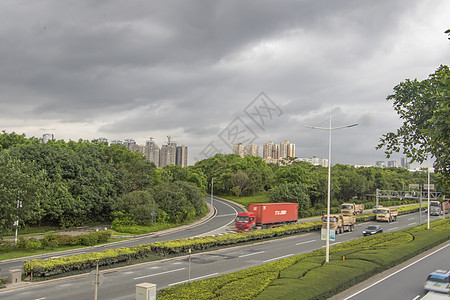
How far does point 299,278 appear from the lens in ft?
53.9

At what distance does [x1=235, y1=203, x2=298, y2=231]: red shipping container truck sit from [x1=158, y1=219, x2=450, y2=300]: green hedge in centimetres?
1558

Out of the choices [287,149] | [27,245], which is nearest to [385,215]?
[27,245]

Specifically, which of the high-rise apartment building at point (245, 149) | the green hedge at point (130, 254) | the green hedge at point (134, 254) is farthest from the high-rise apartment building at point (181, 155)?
the green hedge at point (130, 254)

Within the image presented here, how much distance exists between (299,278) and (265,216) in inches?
989

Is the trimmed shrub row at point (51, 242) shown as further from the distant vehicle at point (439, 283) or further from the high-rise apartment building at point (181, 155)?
the high-rise apartment building at point (181, 155)

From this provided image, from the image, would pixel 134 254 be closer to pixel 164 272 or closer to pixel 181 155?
pixel 164 272

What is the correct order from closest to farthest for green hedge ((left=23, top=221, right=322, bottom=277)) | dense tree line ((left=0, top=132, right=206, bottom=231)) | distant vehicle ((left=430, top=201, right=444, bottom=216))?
1. green hedge ((left=23, top=221, right=322, bottom=277))
2. dense tree line ((left=0, top=132, right=206, bottom=231))
3. distant vehicle ((left=430, top=201, right=444, bottom=216))

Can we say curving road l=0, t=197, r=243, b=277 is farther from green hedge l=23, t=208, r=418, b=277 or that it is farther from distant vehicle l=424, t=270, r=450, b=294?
distant vehicle l=424, t=270, r=450, b=294

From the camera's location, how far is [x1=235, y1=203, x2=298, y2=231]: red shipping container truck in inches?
1542

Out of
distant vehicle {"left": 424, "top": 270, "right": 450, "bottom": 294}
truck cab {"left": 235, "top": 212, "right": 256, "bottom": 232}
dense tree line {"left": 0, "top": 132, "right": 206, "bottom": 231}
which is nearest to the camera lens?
distant vehicle {"left": 424, "top": 270, "right": 450, "bottom": 294}

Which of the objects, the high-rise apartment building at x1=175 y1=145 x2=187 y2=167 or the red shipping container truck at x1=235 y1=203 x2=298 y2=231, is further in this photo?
the high-rise apartment building at x1=175 y1=145 x2=187 y2=167

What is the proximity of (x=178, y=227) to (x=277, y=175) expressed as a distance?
33291mm

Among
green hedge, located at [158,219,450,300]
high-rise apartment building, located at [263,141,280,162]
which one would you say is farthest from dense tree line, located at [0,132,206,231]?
high-rise apartment building, located at [263,141,280,162]

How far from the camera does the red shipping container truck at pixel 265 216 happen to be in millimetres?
39156
